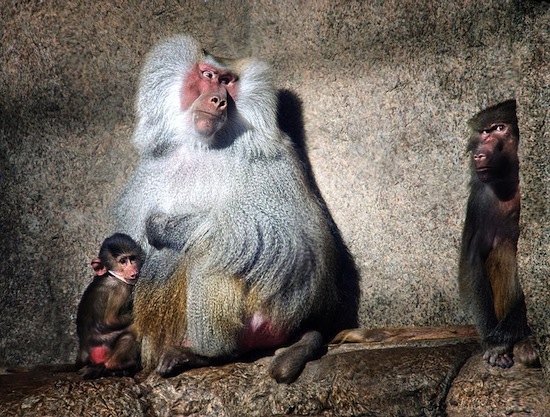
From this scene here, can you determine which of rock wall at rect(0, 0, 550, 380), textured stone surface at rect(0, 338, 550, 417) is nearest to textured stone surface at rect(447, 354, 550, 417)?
textured stone surface at rect(0, 338, 550, 417)

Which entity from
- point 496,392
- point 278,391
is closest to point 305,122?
point 278,391

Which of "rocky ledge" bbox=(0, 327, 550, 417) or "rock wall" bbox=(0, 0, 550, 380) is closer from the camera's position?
"rocky ledge" bbox=(0, 327, 550, 417)

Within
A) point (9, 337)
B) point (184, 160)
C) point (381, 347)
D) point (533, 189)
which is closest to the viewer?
point (533, 189)

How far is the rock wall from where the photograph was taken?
→ 5938mm

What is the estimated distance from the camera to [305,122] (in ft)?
21.5

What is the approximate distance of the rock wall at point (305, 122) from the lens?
5938 millimetres

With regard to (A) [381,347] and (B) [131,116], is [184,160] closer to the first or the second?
(B) [131,116]

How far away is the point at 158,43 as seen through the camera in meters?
6.15

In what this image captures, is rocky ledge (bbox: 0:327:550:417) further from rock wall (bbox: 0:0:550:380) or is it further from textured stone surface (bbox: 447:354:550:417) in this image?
rock wall (bbox: 0:0:550:380)

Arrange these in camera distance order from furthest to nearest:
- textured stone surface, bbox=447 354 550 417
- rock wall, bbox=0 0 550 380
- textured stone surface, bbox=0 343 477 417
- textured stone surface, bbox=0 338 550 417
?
1. rock wall, bbox=0 0 550 380
2. textured stone surface, bbox=0 343 477 417
3. textured stone surface, bbox=0 338 550 417
4. textured stone surface, bbox=447 354 550 417

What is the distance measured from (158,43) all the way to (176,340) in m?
1.86

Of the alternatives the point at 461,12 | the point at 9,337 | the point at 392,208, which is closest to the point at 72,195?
the point at 9,337

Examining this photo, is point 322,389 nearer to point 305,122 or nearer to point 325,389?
point 325,389

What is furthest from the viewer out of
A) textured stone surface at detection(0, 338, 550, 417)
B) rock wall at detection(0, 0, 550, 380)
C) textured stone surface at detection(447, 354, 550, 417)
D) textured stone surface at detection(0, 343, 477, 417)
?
rock wall at detection(0, 0, 550, 380)
